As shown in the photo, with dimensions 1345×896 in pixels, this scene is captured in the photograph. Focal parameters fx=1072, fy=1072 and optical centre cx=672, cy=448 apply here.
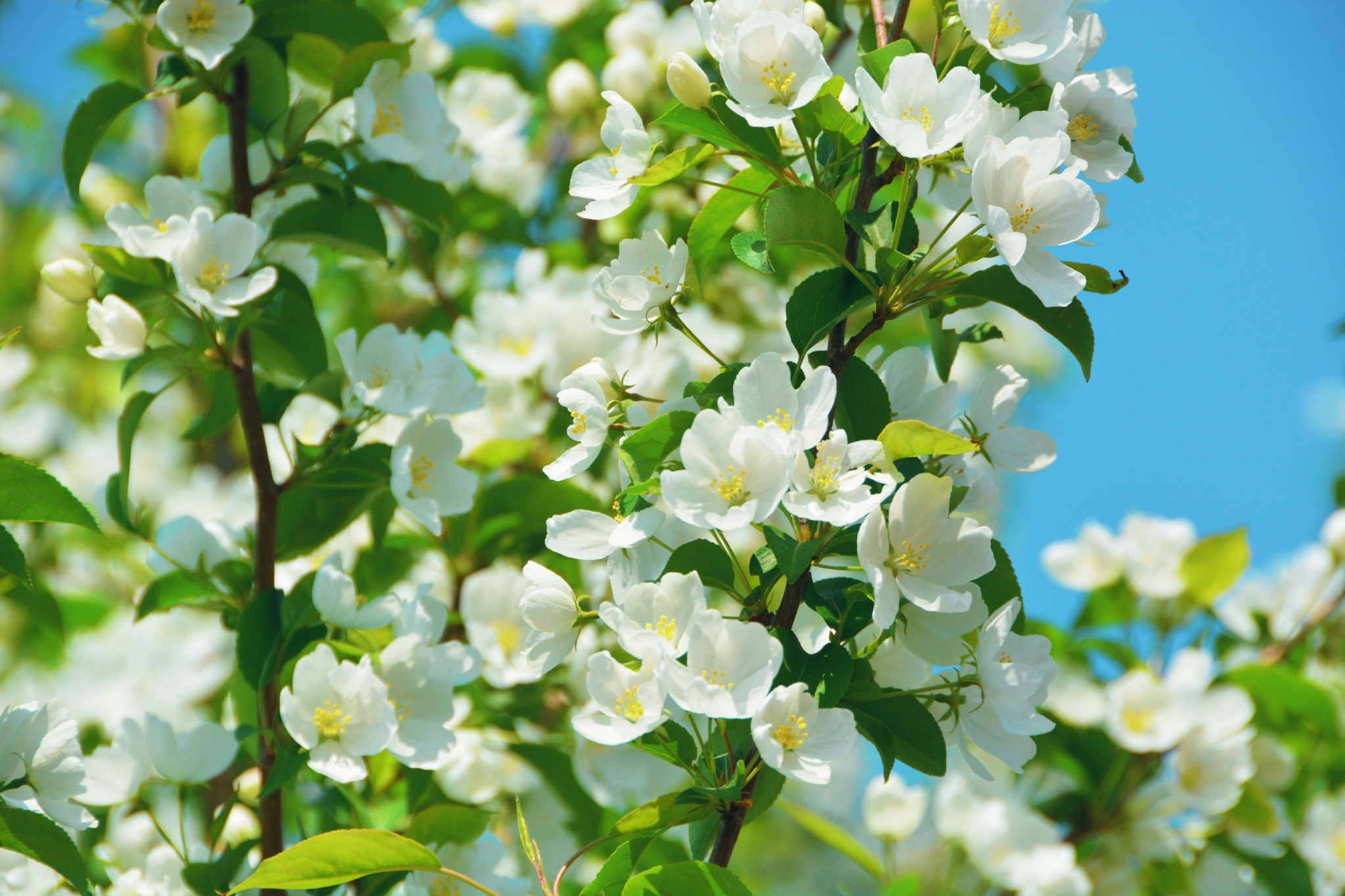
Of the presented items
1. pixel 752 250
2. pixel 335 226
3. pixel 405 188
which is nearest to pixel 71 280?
pixel 335 226

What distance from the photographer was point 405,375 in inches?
52.4

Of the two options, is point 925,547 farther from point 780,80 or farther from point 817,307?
point 780,80

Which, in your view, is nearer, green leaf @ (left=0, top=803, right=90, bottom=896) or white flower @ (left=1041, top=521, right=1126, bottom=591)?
green leaf @ (left=0, top=803, right=90, bottom=896)

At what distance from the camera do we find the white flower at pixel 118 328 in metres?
1.23

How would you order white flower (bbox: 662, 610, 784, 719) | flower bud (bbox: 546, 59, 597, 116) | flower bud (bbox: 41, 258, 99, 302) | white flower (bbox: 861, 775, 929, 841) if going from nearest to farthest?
white flower (bbox: 662, 610, 784, 719), flower bud (bbox: 41, 258, 99, 302), white flower (bbox: 861, 775, 929, 841), flower bud (bbox: 546, 59, 597, 116)

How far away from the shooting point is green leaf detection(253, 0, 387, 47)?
4.41 ft

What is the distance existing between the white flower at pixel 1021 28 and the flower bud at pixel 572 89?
151 centimetres

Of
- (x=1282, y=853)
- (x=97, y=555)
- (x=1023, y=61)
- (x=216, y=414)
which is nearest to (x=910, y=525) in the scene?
(x=1023, y=61)

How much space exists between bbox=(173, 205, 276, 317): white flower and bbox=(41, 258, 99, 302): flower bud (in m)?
0.17

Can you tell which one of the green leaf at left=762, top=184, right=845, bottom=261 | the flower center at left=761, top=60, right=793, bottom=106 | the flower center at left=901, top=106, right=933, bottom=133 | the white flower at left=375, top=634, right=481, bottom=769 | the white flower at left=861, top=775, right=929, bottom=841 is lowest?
the white flower at left=861, top=775, right=929, bottom=841

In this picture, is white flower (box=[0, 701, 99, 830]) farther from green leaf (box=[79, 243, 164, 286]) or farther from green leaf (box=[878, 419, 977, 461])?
green leaf (box=[878, 419, 977, 461])

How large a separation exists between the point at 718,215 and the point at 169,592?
836 millimetres

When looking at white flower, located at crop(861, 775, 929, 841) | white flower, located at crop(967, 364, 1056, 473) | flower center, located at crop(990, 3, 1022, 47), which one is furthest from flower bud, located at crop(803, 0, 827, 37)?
white flower, located at crop(861, 775, 929, 841)

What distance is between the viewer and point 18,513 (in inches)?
42.5
